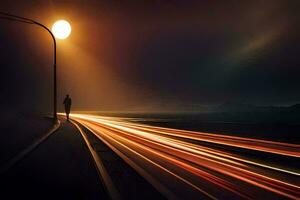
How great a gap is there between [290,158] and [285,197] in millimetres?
5972

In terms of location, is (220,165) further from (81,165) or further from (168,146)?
(168,146)

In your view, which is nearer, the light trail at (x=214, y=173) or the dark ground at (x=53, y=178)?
the dark ground at (x=53, y=178)

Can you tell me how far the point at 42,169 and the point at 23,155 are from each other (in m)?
2.67

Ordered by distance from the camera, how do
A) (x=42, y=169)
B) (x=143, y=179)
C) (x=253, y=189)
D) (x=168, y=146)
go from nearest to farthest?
(x=253, y=189) → (x=143, y=179) → (x=42, y=169) → (x=168, y=146)

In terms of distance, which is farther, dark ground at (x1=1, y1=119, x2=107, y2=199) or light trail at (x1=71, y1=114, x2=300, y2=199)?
light trail at (x1=71, y1=114, x2=300, y2=199)

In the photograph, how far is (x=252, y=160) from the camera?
11.4 meters

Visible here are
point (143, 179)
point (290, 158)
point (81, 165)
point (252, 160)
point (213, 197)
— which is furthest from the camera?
point (290, 158)

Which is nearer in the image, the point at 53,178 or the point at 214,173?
the point at 53,178

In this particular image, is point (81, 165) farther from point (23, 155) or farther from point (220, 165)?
point (220, 165)

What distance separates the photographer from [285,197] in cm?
654

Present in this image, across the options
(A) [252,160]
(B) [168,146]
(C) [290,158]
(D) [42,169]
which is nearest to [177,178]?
(D) [42,169]

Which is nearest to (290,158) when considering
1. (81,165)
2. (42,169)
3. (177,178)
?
(177,178)

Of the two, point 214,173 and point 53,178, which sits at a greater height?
point 53,178

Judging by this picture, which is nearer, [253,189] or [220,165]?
[253,189]
